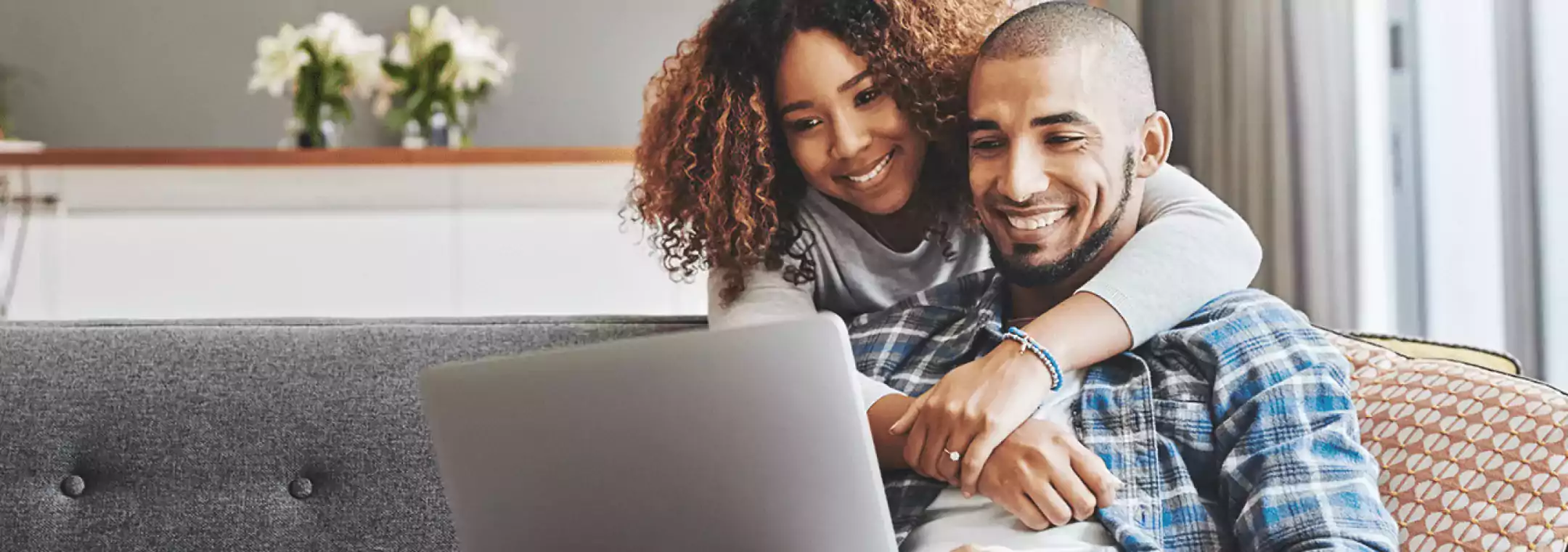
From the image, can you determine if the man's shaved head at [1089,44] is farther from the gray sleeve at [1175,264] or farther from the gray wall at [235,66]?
the gray wall at [235,66]

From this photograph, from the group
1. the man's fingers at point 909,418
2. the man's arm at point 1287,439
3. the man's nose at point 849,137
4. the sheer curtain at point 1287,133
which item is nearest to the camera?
the man's arm at point 1287,439

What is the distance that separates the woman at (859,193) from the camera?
1029 millimetres

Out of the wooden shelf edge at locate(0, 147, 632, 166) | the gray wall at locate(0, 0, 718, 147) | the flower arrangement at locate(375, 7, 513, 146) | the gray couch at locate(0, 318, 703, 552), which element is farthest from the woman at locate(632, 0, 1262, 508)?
the gray wall at locate(0, 0, 718, 147)

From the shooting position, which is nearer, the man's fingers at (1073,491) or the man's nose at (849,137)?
the man's fingers at (1073,491)

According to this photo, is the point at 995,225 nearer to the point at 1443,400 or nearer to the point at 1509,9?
the point at 1443,400

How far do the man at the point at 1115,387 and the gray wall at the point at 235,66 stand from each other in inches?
118

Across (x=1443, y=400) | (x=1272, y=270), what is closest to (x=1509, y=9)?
(x=1272, y=270)

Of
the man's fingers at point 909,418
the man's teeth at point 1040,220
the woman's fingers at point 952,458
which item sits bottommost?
the woman's fingers at point 952,458

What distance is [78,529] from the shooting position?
1235 millimetres

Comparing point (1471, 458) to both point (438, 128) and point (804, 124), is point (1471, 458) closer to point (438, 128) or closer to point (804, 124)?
point (804, 124)

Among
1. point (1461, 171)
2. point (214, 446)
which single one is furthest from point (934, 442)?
point (1461, 171)

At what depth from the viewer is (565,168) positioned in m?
3.46

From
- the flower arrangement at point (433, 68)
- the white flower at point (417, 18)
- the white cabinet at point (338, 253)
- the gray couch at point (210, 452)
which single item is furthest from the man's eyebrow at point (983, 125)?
the white flower at point (417, 18)

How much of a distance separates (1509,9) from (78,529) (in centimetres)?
227
